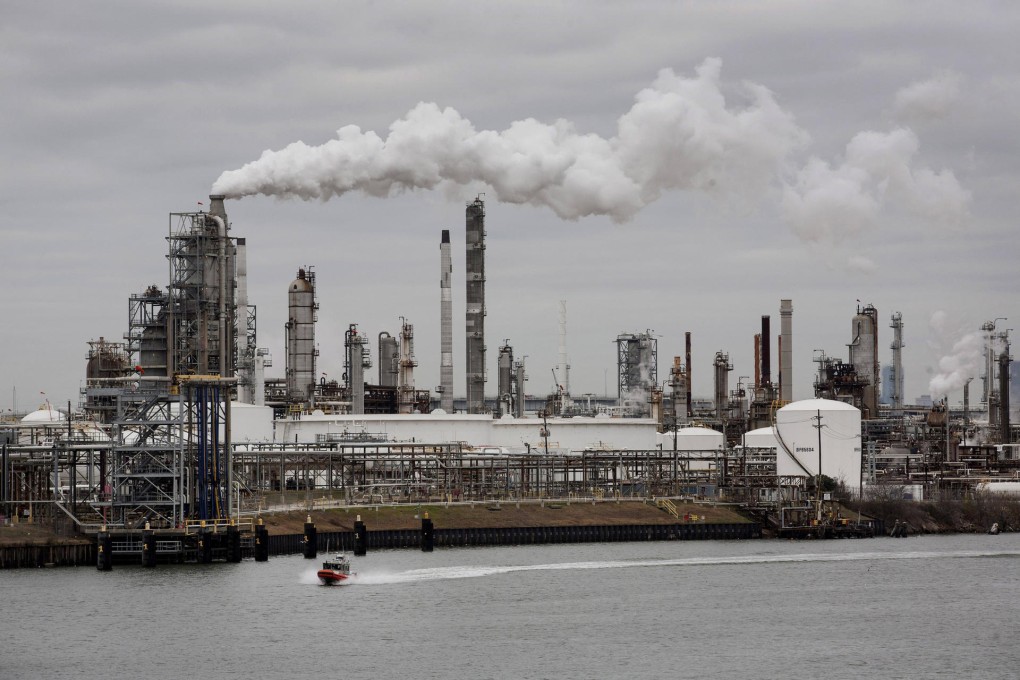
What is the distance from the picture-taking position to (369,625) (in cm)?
7681

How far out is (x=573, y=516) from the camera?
13500 cm

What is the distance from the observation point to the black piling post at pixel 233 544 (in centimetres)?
10094

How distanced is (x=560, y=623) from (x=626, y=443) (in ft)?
371

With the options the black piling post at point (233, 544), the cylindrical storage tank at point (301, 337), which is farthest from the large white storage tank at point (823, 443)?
the black piling post at point (233, 544)

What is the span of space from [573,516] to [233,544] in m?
40.2

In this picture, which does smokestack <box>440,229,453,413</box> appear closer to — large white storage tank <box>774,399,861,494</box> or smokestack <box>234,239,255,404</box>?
smokestack <box>234,239,255,404</box>

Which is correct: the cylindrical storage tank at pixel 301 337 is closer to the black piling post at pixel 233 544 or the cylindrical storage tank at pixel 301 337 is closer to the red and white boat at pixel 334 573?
the black piling post at pixel 233 544

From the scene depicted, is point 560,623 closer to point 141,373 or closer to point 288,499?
point 141,373

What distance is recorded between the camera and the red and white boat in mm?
92125

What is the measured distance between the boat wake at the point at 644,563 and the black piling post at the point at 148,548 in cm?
1274

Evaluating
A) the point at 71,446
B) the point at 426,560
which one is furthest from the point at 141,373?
the point at 426,560

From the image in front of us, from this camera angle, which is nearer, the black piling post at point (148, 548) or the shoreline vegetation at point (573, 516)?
the black piling post at point (148, 548)

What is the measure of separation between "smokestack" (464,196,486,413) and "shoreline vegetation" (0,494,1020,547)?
5604 centimetres

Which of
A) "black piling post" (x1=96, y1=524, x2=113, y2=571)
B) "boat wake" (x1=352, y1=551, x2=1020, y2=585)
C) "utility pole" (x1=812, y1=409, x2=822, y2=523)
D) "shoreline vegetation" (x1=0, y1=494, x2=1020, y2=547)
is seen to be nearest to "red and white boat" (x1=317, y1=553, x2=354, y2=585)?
"boat wake" (x1=352, y1=551, x2=1020, y2=585)
